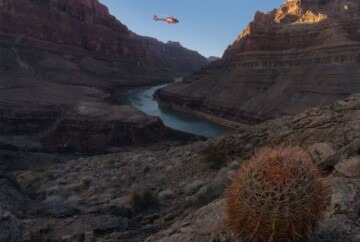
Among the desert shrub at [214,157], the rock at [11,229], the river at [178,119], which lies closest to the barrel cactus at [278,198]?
the rock at [11,229]

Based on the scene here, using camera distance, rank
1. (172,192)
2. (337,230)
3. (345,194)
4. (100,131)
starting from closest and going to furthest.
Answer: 1. (337,230)
2. (345,194)
3. (172,192)
4. (100,131)

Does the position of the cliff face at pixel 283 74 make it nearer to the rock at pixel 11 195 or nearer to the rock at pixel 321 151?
the rock at pixel 321 151

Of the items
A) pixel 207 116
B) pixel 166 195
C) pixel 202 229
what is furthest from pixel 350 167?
pixel 207 116

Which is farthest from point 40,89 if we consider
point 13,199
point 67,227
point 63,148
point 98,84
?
point 67,227

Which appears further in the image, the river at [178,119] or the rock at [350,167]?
the river at [178,119]

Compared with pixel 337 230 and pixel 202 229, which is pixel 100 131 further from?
pixel 337 230

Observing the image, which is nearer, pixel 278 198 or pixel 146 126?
pixel 278 198

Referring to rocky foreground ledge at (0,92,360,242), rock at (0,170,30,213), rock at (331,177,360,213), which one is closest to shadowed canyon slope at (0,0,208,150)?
rocky foreground ledge at (0,92,360,242)

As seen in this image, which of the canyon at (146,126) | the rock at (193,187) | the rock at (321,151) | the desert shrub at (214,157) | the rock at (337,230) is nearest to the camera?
the rock at (337,230)
